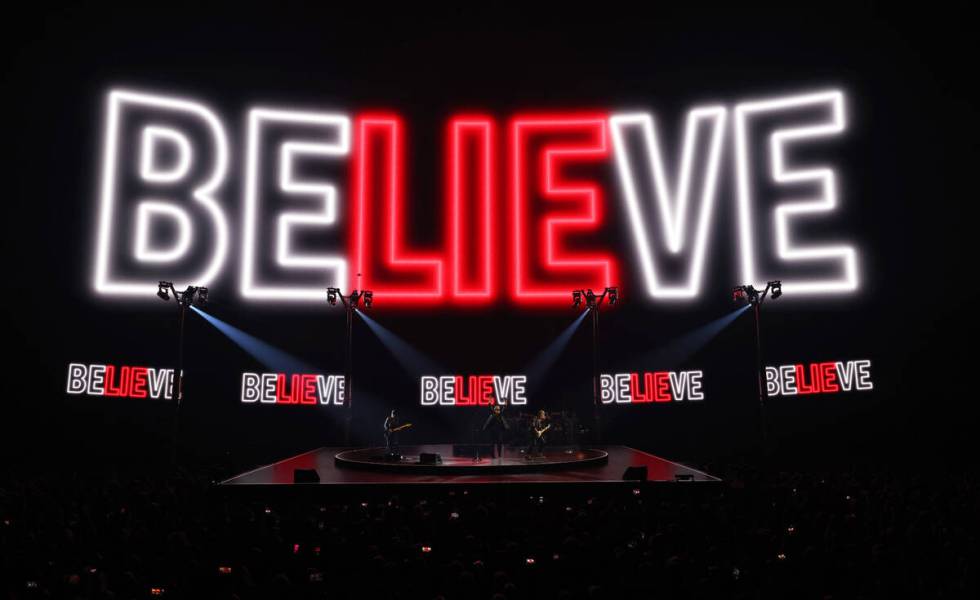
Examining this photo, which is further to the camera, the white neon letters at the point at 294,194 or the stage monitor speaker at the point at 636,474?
the white neon letters at the point at 294,194

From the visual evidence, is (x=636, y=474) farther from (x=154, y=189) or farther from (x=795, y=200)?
(x=154, y=189)

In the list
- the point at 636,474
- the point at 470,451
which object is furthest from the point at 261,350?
the point at 636,474

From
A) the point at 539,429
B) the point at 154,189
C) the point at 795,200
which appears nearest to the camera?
the point at 539,429

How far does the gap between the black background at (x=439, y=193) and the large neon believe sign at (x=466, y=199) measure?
0.58 metres

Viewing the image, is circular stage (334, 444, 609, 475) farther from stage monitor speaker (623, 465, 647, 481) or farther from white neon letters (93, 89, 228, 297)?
white neon letters (93, 89, 228, 297)

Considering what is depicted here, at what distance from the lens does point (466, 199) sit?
2472cm

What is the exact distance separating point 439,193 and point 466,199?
39.5 inches

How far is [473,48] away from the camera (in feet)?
81.9

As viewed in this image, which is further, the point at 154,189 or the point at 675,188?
the point at 675,188

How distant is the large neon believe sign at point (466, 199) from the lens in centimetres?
2269

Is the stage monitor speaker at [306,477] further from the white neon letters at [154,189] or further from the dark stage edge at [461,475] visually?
the white neon letters at [154,189]

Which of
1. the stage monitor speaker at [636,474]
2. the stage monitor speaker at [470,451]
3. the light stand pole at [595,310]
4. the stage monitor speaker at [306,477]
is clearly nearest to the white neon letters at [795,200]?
the light stand pole at [595,310]

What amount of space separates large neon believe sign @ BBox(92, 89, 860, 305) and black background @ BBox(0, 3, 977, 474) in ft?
1.92

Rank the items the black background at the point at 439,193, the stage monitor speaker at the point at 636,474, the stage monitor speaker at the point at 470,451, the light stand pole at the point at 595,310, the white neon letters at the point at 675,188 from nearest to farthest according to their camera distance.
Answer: the stage monitor speaker at the point at 636,474 < the stage monitor speaker at the point at 470,451 < the light stand pole at the point at 595,310 < the black background at the point at 439,193 < the white neon letters at the point at 675,188
